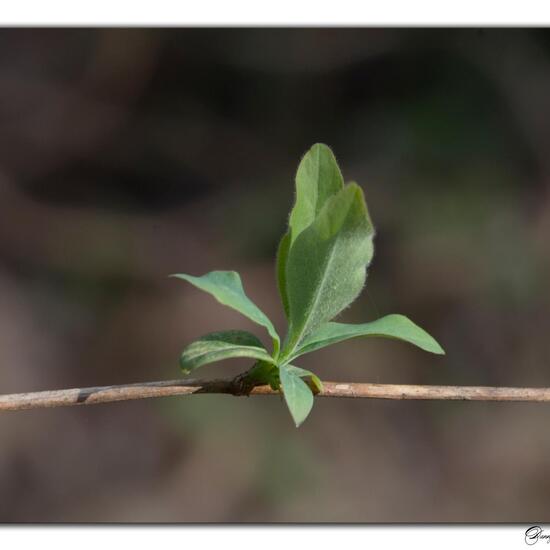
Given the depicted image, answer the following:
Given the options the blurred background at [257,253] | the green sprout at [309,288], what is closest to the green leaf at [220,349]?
the green sprout at [309,288]

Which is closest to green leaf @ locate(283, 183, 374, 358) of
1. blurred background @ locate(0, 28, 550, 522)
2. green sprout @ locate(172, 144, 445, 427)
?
green sprout @ locate(172, 144, 445, 427)

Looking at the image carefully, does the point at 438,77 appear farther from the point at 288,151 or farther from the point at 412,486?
the point at 412,486

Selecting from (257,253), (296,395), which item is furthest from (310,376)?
(257,253)

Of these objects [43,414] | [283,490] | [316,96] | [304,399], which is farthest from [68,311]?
[304,399]

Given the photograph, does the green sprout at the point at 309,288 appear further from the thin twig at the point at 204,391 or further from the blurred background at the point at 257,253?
the blurred background at the point at 257,253

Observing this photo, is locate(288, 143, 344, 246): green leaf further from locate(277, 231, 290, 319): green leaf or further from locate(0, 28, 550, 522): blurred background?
locate(0, 28, 550, 522): blurred background

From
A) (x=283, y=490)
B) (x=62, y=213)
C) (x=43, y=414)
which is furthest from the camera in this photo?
(x=62, y=213)
